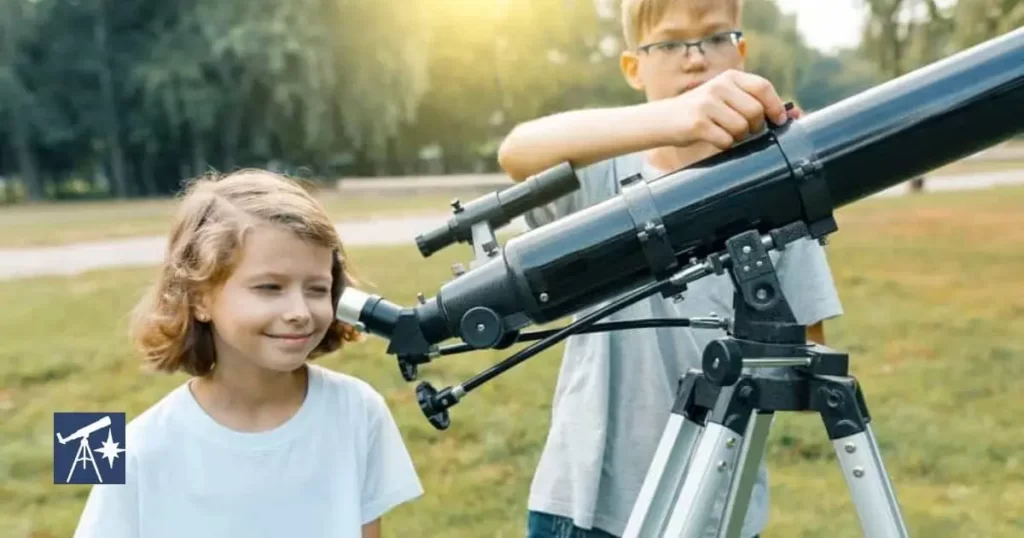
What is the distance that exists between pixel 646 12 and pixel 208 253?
91cm

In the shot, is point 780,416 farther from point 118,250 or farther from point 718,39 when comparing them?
point 118,250

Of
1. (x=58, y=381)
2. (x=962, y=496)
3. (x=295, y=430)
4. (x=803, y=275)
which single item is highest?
(x=58, y=381)

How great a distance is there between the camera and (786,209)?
144cm

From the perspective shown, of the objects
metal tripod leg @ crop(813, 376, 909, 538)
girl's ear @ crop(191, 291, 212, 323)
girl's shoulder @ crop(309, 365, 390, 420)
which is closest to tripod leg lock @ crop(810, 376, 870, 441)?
metal tripod leg @ crop(813, 376, 909, 538)

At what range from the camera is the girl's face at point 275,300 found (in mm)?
1852

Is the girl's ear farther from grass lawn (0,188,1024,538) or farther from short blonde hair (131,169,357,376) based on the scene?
grass lawn (0,188,1024,538)

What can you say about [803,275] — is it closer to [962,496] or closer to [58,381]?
[962,496]

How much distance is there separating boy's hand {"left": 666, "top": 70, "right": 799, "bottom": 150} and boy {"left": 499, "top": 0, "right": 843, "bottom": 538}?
35 cm

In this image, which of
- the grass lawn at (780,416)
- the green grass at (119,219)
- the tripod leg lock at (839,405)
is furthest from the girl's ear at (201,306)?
the green grass at (119,219)

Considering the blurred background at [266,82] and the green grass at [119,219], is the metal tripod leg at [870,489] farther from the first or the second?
the blurred background at [266,82]

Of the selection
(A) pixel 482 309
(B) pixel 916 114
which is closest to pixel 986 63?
(B) pixel 916 114

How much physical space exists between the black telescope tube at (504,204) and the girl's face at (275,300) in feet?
0.83

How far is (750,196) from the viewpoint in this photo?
1429 millimetres

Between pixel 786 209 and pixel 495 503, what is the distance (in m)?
2.76
